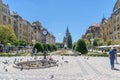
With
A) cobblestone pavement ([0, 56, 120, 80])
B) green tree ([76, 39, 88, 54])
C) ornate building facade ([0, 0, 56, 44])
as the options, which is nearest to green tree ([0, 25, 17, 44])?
ornate building facade ([0, 0, 56, 44])

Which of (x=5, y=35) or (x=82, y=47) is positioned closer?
(x=82, y=47)

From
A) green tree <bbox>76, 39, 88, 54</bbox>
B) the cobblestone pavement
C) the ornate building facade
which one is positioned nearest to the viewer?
the cobblestone pavement

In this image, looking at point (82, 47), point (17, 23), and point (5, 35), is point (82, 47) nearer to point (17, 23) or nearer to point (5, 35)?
point (5, 35)

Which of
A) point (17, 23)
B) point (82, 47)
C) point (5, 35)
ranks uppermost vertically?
point (17, 23)

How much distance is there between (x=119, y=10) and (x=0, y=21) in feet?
125

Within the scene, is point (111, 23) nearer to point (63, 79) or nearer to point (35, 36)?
point (35, 36)

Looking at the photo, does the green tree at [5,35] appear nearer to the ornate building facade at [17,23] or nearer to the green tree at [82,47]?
the ornate building facade at [17,23]

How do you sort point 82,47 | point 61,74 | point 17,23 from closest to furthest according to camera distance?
1. point 61,74
2. point 82,47
3. point 17,23

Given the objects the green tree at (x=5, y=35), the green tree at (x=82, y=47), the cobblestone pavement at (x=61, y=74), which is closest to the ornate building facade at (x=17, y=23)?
the green tree at (x=5, y=35)

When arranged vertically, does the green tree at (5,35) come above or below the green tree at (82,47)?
above

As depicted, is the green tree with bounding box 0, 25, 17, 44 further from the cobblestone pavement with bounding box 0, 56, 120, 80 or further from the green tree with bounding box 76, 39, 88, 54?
the cobblestone pavement with bounding box 0, 56, 120, 80

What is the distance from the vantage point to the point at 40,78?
45.6ft

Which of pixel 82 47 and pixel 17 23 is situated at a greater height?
pixel 17 23

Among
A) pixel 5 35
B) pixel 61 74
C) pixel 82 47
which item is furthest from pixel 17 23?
pixel 61 74
